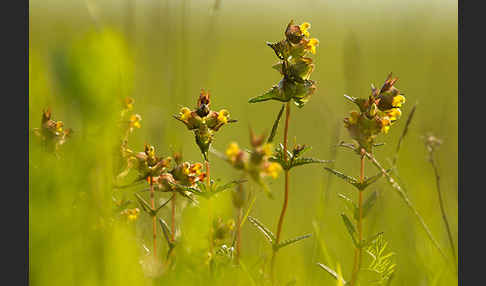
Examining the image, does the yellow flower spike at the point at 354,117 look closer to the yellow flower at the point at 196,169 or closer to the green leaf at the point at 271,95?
the green leaf at the point at 271,95

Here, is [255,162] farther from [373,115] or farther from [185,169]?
[373,115]

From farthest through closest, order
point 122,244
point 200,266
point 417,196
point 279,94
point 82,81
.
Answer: point 417,196 → point 279,94 → point 200,266 → point 122,244 → point 82,81

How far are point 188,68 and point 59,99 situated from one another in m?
1.28

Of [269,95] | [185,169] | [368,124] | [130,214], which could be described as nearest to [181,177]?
[185,169]

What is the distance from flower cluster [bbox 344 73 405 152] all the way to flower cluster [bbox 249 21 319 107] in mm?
134

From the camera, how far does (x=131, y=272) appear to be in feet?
2.96

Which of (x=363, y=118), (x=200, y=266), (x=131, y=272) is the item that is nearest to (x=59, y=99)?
(x=131, y=272)

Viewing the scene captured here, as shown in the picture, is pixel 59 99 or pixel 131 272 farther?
pixel 131 272

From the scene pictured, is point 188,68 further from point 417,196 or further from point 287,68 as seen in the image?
point 417,196

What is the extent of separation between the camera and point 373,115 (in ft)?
4.88

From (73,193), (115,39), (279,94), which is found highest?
(115,39)

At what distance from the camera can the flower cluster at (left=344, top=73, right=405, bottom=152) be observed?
4.84ft

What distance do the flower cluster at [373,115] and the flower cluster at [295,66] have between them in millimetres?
134

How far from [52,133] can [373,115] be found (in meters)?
0.85
